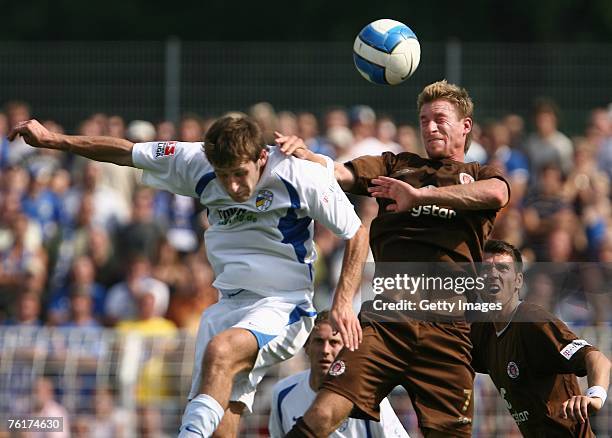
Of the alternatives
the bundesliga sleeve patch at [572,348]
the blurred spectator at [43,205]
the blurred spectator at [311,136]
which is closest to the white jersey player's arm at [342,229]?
the bundesliga sleeve patch at [572,348]

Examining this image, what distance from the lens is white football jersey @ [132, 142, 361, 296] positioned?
8578mm

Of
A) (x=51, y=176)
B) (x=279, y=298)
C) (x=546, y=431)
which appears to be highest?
(x=51, y=176)

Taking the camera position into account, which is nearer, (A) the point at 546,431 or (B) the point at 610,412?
(A) the point at 546,431

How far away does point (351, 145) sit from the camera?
16172 mm

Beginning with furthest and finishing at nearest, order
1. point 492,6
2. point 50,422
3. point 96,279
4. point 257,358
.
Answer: point 492,6, point 96,279, point 50,422, point 257,358

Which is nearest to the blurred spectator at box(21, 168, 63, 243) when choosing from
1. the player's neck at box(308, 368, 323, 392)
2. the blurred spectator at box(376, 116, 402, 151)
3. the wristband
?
the blurred spectator at box(376, 116, 402, 151)

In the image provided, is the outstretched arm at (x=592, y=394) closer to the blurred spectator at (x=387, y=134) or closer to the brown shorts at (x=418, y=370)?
the brown shorts at (x=418, y=370)

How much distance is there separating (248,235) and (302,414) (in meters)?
1.70

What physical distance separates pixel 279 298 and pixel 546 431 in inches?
73.2

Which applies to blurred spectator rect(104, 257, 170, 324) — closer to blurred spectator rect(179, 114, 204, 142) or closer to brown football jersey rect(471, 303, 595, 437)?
blurred spectator rect(179, 114, 204, 142)

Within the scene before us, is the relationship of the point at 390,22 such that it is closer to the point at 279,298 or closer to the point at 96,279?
the point at 279,298

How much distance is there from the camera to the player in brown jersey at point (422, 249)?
8523 mm

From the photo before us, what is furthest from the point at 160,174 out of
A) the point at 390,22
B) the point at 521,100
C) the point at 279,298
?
the point at 521,100

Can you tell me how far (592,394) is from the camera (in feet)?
26.7
